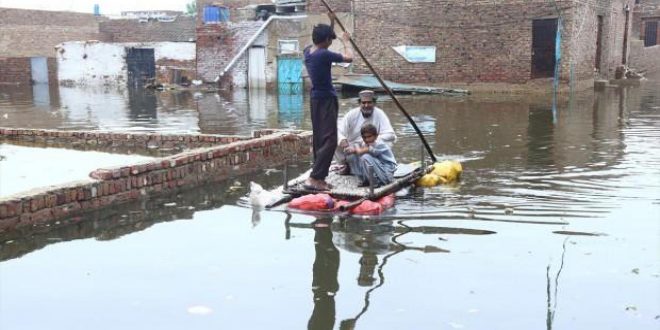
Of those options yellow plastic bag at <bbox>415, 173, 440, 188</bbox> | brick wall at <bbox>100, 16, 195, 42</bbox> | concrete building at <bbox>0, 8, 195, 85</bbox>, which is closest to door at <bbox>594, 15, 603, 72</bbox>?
concrete building at <bbox>0, 8, 195, 85</bbox>

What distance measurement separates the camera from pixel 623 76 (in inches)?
1165

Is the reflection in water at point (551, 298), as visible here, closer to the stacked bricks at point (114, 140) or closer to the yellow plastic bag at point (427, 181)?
the yellow plastic bag at point (427, 181)

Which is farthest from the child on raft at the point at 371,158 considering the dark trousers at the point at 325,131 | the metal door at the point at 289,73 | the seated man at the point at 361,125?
the metal door at the point at 289,73

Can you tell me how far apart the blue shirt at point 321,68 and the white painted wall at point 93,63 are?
2845 centimetres

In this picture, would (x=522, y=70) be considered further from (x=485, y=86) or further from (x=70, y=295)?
(x=70, y=295)

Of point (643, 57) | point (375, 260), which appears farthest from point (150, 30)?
point (375, 260)

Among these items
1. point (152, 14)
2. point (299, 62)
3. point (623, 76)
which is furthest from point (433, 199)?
point (152, 14)

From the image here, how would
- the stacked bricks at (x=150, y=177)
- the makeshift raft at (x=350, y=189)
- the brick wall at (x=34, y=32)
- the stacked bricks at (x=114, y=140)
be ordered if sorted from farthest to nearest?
the brick wall at (x=34, y=32) → the stacked bricks at (x=114, y=140) → the makeshift raft at (x=350, y=189) → the stacked bricks at (x=150, y=177)

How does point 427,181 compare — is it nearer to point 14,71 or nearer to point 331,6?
point 331,6

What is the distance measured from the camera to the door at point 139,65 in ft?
114

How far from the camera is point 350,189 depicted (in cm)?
696

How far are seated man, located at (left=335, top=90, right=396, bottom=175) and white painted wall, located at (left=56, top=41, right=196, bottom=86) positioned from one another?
28067mm

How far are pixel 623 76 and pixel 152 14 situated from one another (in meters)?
26.6

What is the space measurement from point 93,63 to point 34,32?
7.74 m
